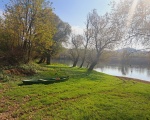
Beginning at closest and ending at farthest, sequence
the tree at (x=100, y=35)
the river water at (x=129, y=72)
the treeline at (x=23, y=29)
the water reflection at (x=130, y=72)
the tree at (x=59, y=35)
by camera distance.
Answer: the treeline at (x=23, y=29) → the tree at (x=100, y=35) → the tree at (x=59, y=35) → the river water at (x=129, y=72) → the water reflection at (x=130, y=72)

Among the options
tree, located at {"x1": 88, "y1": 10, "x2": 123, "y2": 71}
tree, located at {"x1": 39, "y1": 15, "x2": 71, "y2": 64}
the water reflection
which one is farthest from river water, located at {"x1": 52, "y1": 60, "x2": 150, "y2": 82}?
tree, located at {"x1": 39, "y1": 15, "x2": 71, "y2": 64}

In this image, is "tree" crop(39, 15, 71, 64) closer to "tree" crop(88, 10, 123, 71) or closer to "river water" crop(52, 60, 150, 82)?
"tree" crop(88, 10, 123, 71)

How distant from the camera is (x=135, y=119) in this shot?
686 centimetres

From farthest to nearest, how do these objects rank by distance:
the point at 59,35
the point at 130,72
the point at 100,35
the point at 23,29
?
the point at 130,72 < the point at 59,35 < the point at 100,35 < the point at 23,29

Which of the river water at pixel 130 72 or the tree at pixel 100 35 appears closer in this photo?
the tree at pixel 100 35

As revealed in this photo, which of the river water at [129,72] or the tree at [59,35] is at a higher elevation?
the tree at [59,35]

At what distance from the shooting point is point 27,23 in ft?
69.7

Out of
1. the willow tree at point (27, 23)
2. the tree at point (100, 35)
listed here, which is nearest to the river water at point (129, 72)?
the tree at point (100, 35)

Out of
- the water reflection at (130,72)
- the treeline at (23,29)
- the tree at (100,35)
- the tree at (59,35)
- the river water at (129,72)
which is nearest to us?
the treeline at (23,29)

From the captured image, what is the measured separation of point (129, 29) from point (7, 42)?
50.6ft

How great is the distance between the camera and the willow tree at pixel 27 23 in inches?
802

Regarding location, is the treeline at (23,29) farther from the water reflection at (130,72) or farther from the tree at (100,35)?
the water reflection at (130,72)

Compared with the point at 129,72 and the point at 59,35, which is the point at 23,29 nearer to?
the point at 59,35

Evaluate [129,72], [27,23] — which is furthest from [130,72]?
[27,23]
